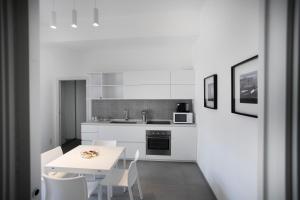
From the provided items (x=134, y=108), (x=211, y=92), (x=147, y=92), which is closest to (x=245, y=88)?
(x=211, y=92)

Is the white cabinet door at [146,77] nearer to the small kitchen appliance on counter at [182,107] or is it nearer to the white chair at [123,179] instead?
the small kitchen appliance on counter at [182,107]

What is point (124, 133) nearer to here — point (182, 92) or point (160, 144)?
point (160, 144)

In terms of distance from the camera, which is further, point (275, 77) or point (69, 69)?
point (69, 69)

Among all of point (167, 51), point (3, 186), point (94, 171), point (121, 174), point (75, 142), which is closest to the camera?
point (3, 186)

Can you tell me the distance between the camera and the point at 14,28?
1.88 feet

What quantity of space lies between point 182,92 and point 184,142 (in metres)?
1.16

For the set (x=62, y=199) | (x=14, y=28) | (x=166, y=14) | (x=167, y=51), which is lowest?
(x=62, y=199)

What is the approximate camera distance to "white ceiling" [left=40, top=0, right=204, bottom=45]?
303 centimetres

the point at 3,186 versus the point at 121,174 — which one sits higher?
the point at 3,186

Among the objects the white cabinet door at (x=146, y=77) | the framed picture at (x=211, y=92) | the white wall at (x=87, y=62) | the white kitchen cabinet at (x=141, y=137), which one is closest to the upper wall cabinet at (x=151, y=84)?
the white cabinet door at (x=146, y=77)

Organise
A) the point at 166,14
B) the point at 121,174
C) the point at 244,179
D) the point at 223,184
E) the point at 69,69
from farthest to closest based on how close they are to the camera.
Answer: the point at 69,69
the point at 166,14
the point at 121,174
the point at 223,184
the point at 244,179

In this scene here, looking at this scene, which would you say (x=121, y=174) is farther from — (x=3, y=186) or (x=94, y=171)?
(x=3, y=186)

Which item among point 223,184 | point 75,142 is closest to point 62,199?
point 223,184

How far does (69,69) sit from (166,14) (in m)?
3.00
